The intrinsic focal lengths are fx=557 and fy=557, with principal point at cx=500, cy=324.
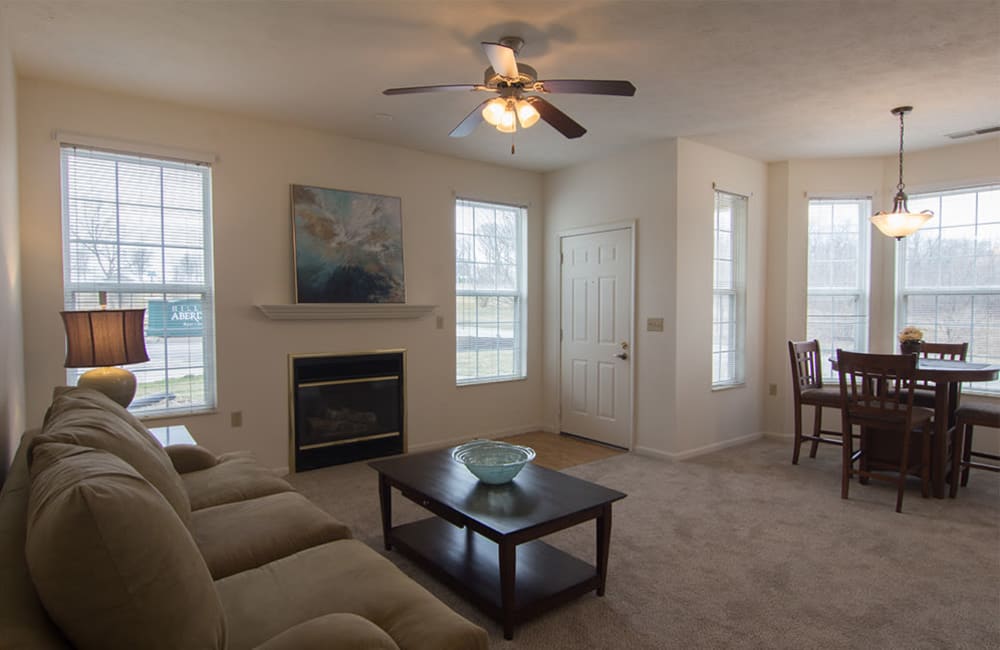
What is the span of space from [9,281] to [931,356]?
6.27 metres

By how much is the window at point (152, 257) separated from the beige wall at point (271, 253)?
0.09 meters

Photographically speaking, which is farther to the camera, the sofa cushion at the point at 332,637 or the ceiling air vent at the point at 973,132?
the ceiling air vent at the point at 973,132

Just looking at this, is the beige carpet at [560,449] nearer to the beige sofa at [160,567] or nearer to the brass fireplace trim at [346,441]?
the brass fireplace trim at [346,441]

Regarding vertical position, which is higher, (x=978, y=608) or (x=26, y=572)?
(x=26, y=572)

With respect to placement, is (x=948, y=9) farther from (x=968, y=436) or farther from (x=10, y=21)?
(x=10, y=21)

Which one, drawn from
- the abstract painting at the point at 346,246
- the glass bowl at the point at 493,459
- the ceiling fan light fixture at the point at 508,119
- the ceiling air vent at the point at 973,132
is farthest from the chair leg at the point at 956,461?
the abstract painting at the point at 346,246

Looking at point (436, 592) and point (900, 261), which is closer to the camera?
point (436, 592)

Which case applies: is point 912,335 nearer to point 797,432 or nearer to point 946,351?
point 946,351

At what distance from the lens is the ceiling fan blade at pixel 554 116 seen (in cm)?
285

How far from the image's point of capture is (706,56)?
304cm

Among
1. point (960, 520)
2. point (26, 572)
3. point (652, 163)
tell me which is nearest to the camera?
point (26, 572)

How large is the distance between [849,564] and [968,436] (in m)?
1.99

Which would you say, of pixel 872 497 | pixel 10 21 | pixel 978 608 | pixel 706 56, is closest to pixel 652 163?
pixel 706 56

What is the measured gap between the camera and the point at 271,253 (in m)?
4.19
